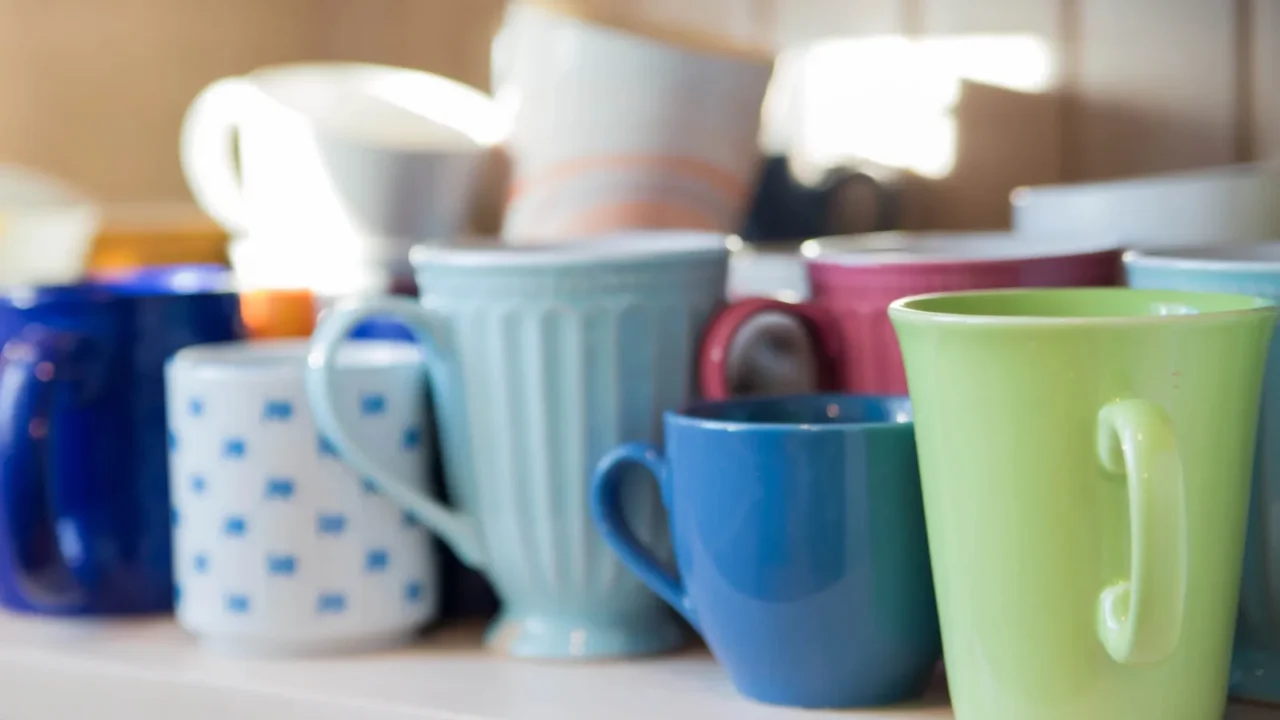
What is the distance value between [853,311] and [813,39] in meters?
0.38

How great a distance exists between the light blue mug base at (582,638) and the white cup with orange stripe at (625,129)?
0.20 m

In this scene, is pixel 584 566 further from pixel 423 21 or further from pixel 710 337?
pixel 423 21

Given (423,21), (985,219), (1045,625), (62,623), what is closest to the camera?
(1045,625)

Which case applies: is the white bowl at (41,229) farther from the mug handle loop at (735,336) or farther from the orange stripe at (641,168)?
the mug handle loop at (735,336)

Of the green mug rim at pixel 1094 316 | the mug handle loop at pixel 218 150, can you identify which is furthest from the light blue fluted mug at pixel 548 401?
the mug handle loop at pixel 218 150

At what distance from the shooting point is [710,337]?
1.94 feet

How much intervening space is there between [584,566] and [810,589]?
0.12m

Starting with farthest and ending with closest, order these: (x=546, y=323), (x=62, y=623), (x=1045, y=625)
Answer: (x=62, y=623), (x=546, y=323), (x=1045, y=625)

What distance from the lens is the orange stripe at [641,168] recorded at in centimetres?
74

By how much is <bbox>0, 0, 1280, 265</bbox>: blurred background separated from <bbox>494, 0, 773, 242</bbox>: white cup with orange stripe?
145 millimetres

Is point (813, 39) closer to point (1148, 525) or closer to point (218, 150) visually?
point (218, 150)

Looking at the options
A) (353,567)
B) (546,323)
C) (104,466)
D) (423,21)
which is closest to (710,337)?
(546,323)

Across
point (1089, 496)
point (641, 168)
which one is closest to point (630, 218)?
point (641, 168)

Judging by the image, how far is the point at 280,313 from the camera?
73 centimetres
